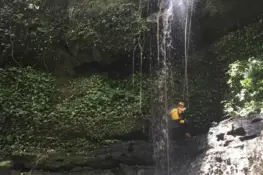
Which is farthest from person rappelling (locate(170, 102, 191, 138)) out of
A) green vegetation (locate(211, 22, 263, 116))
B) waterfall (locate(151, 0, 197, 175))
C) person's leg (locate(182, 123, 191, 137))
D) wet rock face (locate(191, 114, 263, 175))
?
green vegetation (locate(211, 22, 263, 116))

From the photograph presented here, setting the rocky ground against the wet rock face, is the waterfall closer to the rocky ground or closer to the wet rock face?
the rocky ground

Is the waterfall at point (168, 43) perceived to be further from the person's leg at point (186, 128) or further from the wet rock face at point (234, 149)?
the wet rock face at point (234, 149)

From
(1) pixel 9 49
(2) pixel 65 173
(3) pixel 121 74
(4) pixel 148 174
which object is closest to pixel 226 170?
(4) pixel 148 174

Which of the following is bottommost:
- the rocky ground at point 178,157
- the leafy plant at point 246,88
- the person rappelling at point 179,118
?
the rocky ground at point 178,157

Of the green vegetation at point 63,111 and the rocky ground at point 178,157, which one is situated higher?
the green vegetation at point 63,111

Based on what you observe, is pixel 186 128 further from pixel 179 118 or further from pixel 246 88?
pixel 246 88

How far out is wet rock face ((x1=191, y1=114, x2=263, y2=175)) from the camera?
4.93 meters

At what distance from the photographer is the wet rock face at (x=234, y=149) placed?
4.93 metres

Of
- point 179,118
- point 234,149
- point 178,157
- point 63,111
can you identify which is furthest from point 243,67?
point 63,111

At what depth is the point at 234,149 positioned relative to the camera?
553 cm

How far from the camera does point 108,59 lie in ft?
27.3

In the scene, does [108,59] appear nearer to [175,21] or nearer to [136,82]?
[136,82]

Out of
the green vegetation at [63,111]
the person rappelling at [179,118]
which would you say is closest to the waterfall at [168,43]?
the person rappelling at [179,118]

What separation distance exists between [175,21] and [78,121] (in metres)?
3.81
